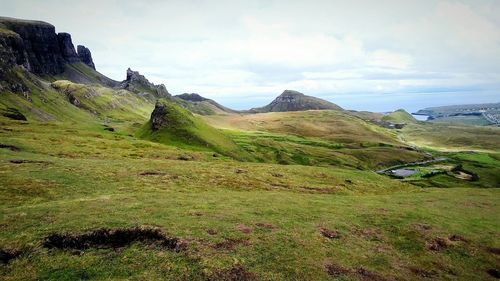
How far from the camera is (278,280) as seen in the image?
91.2ft

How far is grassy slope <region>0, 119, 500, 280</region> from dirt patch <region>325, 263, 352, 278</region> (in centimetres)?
57

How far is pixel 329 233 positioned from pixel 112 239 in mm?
22359

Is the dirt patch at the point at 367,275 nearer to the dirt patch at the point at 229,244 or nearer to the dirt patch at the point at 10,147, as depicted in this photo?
the dirt patch at the point at 229,244

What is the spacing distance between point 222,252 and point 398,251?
779 inches

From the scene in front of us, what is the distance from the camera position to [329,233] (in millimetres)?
39406

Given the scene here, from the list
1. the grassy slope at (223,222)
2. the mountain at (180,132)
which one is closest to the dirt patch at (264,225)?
the grassy slope at (223,222)

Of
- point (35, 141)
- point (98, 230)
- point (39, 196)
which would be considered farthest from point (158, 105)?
point (98, 230)

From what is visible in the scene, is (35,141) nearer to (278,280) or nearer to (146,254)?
(146,254)

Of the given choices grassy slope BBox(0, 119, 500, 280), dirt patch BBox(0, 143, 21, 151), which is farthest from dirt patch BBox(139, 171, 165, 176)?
dirt patch BBox(0, 143, 21, 151)

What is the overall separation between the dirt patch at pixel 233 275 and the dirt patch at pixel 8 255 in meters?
15.5

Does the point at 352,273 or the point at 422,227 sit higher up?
the point at 352,273

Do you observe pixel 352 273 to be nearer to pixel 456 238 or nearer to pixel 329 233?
pixel 329 233

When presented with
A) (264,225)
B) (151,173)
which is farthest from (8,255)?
(151,173)

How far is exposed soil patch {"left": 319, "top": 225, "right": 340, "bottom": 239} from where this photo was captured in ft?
127
